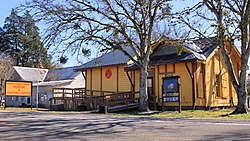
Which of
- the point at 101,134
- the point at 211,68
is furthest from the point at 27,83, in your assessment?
the point at 101,134

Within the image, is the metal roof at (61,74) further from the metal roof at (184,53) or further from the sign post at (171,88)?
the sign post at (171,88)

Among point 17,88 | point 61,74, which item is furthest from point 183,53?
point 61,74

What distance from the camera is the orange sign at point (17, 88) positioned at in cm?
3425

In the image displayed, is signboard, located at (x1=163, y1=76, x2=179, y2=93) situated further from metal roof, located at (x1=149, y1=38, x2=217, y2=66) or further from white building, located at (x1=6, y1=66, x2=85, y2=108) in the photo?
white building, located at (x1=6, y1=66, x2=85, y2=108)

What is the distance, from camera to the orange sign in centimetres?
3425

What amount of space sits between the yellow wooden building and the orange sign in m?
8.29

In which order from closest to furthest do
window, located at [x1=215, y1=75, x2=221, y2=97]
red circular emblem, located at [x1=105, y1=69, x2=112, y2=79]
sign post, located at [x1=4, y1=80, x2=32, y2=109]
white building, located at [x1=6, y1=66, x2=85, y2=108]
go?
window, located at [x1=215, y1=75, x2=221, y2=97]
red circular emblem, located at [x1=105, y1=69, x2=112, y2=79]
sign post, located at [x1=4, y1=80, x2=32, y2=109]
white building, located at [x1=6, y1=66, x2=85, y2=108]

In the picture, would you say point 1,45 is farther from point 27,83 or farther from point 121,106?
point 121,106

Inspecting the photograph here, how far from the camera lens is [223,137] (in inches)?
352

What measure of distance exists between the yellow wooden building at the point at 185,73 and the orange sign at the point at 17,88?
326 inches

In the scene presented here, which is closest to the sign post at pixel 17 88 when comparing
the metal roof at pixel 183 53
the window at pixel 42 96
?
the window at pixel 42 96

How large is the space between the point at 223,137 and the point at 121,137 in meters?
2.82

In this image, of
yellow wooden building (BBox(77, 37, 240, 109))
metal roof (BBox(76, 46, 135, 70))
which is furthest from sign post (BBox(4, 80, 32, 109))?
yellow wooden building (BBox(77, 37, 240, 109))

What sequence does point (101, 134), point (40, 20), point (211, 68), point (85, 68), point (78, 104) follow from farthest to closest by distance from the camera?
point (85, 68)
point (78, 104)
point (211, 68)
point (40, 20)
point (101, 134)
